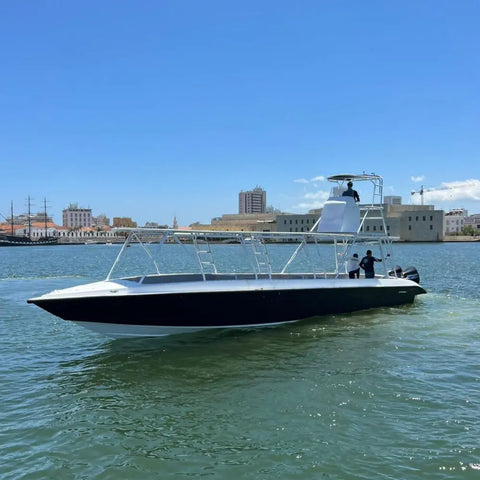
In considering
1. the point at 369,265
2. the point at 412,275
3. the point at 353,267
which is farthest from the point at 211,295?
the point at 412,275

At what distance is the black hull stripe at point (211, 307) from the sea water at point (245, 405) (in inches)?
20.0

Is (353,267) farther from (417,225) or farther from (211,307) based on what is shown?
(417,225)

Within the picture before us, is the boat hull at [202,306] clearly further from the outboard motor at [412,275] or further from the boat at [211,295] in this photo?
the outboard motor at [412,275]

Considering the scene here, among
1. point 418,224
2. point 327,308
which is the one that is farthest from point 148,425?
point 418,224

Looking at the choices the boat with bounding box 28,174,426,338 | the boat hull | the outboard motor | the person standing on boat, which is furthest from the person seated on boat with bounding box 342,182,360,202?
the outboard motor

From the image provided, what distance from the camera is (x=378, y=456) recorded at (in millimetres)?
7367

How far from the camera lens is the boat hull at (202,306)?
42.7ft

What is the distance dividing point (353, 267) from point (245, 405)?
11.8 metres

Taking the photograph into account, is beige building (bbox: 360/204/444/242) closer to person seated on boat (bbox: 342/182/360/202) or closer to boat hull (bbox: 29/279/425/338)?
person seated on boat (bbox: 342/182/360/202)

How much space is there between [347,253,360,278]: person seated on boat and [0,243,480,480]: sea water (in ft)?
12.3

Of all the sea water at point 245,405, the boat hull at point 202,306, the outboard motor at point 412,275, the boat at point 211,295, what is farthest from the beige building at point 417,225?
the sea water at point 245,405

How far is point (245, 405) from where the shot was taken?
9.43m

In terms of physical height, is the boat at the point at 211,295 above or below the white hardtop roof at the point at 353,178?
below

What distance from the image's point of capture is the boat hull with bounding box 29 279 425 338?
1302 cm
